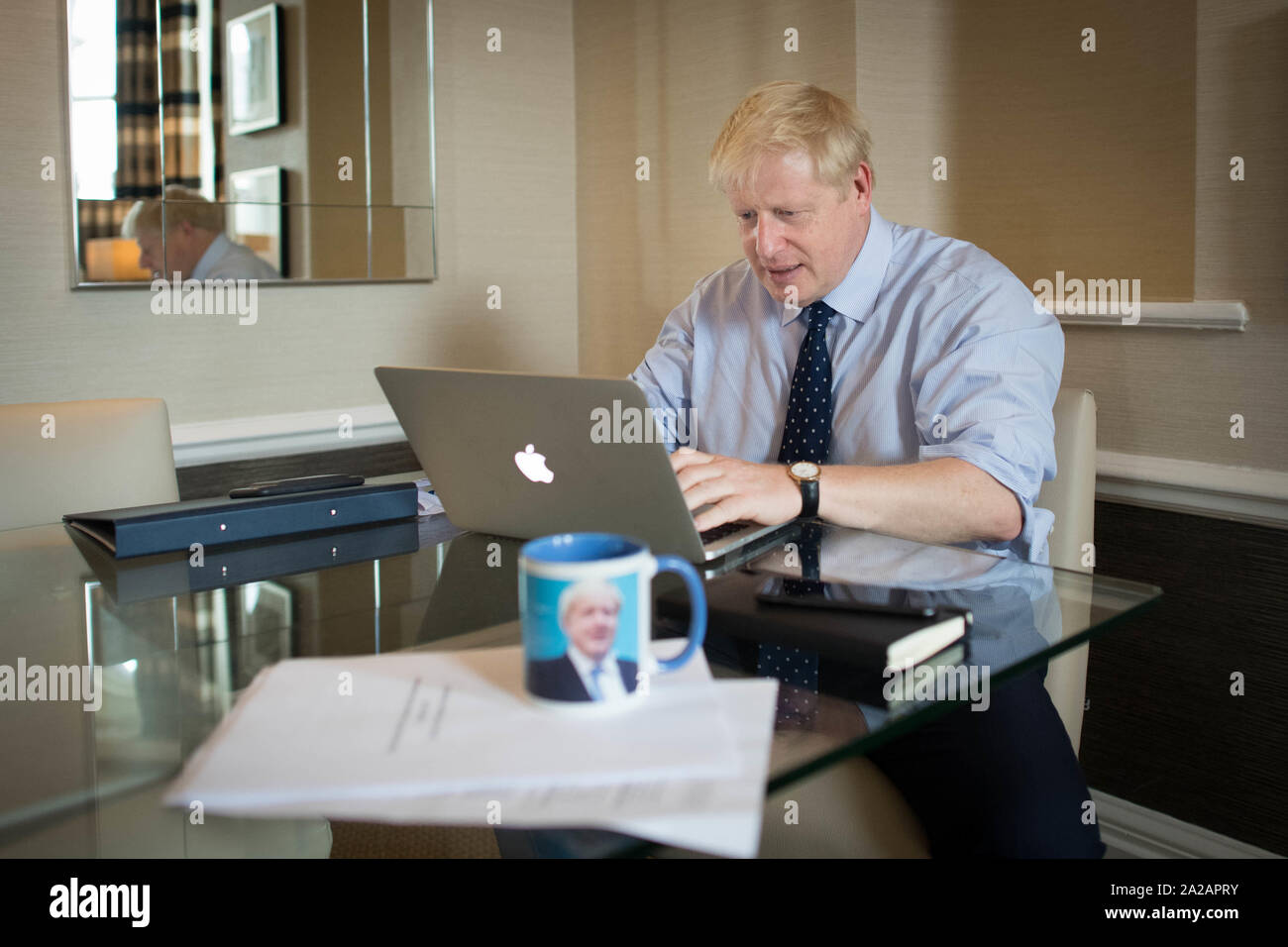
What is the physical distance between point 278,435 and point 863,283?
4.79ft

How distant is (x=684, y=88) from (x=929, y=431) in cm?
148

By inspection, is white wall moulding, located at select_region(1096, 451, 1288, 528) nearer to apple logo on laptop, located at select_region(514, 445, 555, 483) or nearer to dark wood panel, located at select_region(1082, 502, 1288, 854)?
dark wood panel, located at select_region(1082, 502, 1288, 854)

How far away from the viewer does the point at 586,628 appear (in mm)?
783

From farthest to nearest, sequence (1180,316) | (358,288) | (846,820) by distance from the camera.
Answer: (358,288) → (1180,316) → (846,820)

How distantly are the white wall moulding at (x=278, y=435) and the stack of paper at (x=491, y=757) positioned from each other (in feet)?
5.84

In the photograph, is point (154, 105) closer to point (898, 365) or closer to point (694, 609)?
point (898, 365)

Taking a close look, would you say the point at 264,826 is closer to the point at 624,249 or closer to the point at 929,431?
the point at 929,431

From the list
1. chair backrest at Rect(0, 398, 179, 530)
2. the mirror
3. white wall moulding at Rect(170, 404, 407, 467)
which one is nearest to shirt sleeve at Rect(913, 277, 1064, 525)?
chair backrest at Rect(0, 398, 179, 530)

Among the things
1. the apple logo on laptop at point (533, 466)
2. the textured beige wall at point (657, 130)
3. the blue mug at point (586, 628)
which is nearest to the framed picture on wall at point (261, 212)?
the textured beige wall at point (657, 130)

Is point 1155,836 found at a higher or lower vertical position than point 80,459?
lower

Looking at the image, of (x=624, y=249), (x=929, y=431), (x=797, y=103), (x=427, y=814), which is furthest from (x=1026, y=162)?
(x=427, y=814)

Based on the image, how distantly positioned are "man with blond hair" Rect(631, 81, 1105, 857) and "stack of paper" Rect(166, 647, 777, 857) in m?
0.49

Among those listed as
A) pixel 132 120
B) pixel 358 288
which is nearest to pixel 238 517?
pixel 132 120

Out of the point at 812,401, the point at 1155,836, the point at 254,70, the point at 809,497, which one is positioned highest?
the point at 254,70
